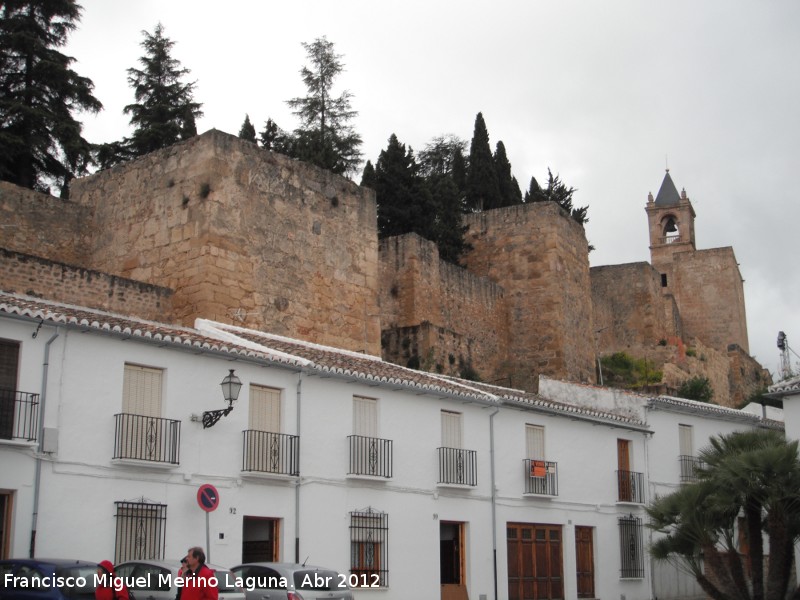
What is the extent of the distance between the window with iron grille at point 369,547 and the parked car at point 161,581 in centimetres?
490

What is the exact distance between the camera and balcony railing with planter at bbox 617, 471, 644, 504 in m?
22.2

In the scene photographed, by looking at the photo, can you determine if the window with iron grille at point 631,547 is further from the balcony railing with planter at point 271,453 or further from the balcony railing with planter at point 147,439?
the balcony railing with planter at point 147,439

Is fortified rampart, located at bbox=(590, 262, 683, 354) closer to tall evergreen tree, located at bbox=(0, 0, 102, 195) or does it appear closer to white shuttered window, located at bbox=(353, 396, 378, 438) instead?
tall evergreen tree, located at bbox=(0, 0, 102, 195)

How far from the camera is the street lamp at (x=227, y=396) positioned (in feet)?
47.8

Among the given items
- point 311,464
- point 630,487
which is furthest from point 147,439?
point 630,487

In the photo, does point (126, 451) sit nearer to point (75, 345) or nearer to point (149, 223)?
point (75, 345)

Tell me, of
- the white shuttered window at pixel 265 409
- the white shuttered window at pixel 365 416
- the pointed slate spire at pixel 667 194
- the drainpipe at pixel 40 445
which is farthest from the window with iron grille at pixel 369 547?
the pointed slate spire at pixel 667 194

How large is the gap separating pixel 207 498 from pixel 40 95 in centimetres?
1710

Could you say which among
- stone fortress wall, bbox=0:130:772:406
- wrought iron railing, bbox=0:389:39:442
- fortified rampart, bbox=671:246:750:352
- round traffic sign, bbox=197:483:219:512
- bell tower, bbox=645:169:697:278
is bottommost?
round traffic sign, bbox=197:483:219:512

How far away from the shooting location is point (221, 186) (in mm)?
20016

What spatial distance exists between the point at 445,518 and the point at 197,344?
578 cm

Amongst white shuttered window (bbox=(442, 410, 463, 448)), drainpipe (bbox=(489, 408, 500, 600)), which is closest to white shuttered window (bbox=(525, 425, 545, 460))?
drainpipe (bbox=(489, 408, 500, 600))

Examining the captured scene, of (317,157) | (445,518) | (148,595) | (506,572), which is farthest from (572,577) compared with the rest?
(317,157)

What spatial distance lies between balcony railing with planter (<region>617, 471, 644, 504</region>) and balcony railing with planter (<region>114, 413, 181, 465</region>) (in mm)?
10965
